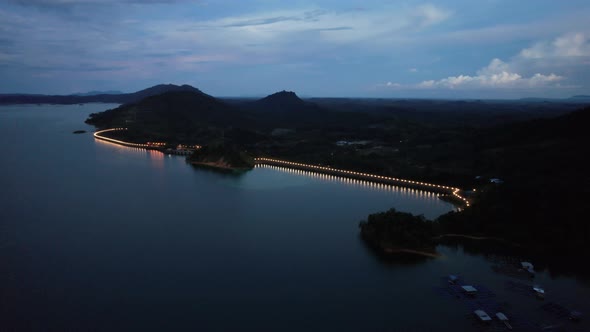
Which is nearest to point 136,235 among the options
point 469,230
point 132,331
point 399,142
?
point 132,331

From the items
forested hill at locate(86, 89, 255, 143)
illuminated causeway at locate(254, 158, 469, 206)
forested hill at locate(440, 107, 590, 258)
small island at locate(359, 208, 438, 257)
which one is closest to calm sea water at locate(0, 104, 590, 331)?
small island at locate(359, 208, 438, 257)

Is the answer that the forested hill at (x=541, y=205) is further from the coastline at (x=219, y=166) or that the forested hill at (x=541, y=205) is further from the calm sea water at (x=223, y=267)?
the coastline at (x=219, y=166)

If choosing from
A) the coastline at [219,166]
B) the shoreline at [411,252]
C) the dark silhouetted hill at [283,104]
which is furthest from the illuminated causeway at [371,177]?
the dark silhouetted hill at [283,104]

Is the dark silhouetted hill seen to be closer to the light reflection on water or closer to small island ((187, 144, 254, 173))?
small island ((187, 144, 254, 173))

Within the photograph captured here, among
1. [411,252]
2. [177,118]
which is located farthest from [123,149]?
[411,252]

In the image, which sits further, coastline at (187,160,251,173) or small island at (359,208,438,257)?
coastline at (187,160,251,173)

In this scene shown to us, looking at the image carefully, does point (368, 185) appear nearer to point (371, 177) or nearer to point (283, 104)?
point (371, 177)

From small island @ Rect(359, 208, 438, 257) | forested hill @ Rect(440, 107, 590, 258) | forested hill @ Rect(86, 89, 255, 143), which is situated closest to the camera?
small island @ Rect(359, 208, 438, 257)
